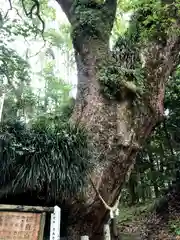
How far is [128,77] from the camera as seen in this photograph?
17.9ft

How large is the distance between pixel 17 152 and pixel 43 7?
247 inches

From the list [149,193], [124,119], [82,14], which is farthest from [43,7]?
[149,193]

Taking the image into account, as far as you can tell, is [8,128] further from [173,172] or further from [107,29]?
[173,172]

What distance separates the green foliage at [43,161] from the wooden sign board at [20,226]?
58 centimetres

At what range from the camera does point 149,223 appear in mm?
7098

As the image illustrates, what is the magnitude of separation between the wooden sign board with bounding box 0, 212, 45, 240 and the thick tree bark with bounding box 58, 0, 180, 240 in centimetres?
138

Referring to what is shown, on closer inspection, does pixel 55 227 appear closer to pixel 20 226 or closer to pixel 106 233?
pixel 20 226

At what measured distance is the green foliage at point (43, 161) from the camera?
3.50 m

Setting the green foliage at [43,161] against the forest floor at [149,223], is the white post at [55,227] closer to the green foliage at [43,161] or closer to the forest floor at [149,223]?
the green foliage at [43,161]

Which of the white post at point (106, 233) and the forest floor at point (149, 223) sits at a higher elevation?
the forest floor at point (149, 223)

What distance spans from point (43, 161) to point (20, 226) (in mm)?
887

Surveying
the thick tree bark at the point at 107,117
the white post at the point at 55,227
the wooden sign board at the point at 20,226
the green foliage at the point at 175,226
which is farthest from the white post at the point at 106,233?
the green foliage at the point at 175,226

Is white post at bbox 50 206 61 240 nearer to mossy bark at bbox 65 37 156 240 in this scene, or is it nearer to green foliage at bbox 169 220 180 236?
mossy bark at bbox 65 37 156 240

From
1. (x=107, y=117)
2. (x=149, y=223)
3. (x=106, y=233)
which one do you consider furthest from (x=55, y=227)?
(x=149, y=223)
